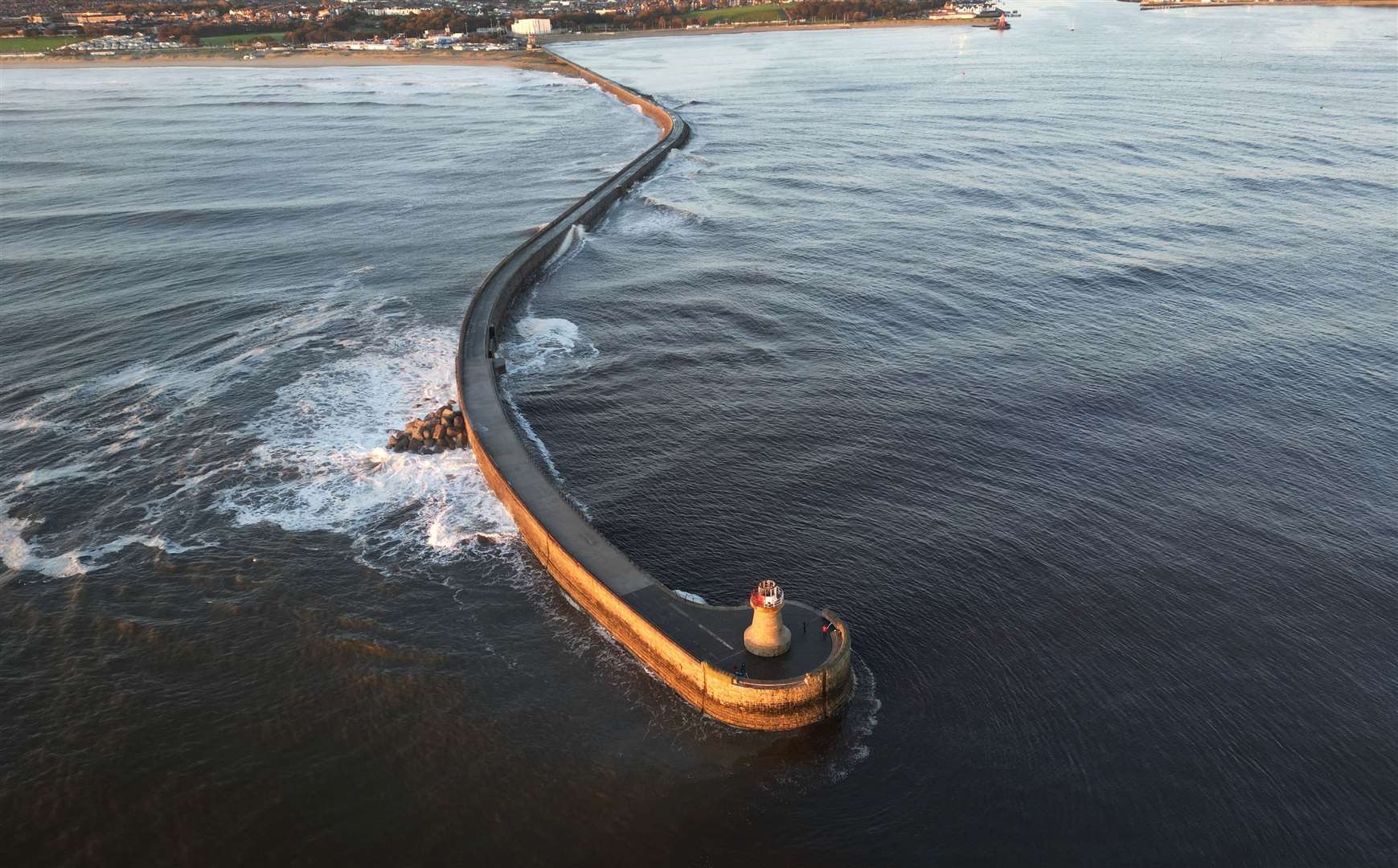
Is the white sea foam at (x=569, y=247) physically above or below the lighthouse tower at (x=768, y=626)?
above

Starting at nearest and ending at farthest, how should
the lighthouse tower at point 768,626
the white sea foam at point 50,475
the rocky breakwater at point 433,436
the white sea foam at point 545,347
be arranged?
the lighthouse tower at point 768,626 < the white sea foam at point 50,475 < the rocky breakwater at point 433,436 < the white sea foam at point 545,347

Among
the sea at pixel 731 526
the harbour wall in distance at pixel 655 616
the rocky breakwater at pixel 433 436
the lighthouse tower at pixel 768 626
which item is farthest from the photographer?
the rocky breakwater at pixel 433 436

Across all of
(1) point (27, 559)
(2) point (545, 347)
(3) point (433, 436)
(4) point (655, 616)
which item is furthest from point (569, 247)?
(4) point (655, 616)

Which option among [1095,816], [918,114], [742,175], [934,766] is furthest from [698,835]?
[918,114]

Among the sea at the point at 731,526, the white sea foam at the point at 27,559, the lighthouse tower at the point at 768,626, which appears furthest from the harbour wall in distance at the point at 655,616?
the white sea foam at the point at 27,559

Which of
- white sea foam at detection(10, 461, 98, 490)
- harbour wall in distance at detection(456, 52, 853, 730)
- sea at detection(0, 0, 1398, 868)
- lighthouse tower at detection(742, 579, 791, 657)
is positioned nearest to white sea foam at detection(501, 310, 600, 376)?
sea at detection(0, 0, 1398, 868)

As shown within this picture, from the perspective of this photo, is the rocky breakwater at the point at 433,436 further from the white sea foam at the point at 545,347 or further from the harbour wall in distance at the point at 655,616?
the white sea foam at the point at 545,347

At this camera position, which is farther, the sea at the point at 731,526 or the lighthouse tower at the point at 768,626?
the lighthouse tower at the point at 768,626

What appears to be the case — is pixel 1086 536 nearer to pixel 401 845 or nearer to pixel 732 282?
pixel 401 845
